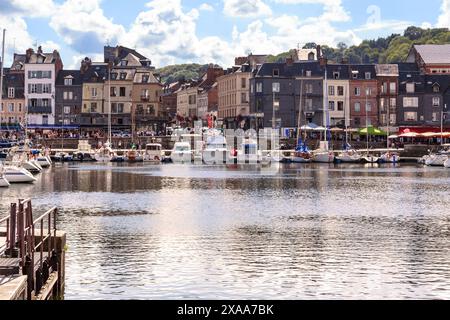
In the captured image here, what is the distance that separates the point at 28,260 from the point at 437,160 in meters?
113

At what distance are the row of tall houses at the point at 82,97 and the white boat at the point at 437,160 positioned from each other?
59.2m

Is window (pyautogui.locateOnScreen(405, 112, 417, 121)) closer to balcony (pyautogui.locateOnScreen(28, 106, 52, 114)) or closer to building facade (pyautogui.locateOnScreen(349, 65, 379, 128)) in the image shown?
building facade (pyautogui.locateOnScreen(349, 65, 379, 128))

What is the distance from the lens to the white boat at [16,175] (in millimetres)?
82250

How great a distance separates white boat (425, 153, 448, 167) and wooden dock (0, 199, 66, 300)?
10793 cm

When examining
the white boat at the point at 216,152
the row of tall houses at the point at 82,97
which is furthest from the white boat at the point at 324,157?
the row of tall houses at the point at 82,97

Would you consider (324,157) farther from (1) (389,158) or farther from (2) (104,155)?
(2) (104,155)

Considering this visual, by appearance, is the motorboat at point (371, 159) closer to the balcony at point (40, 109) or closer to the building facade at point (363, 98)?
the building facade at point (363, 98)

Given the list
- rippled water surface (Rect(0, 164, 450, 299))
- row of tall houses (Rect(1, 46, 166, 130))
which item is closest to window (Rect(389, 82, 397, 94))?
row of tall houses (Rect(1, 46, 166, 130))

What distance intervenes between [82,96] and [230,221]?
11995 centimetres

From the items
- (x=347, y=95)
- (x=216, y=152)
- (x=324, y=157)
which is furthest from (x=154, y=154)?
(x=347, y=95)

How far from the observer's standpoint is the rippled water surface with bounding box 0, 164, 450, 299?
95.6 ft
